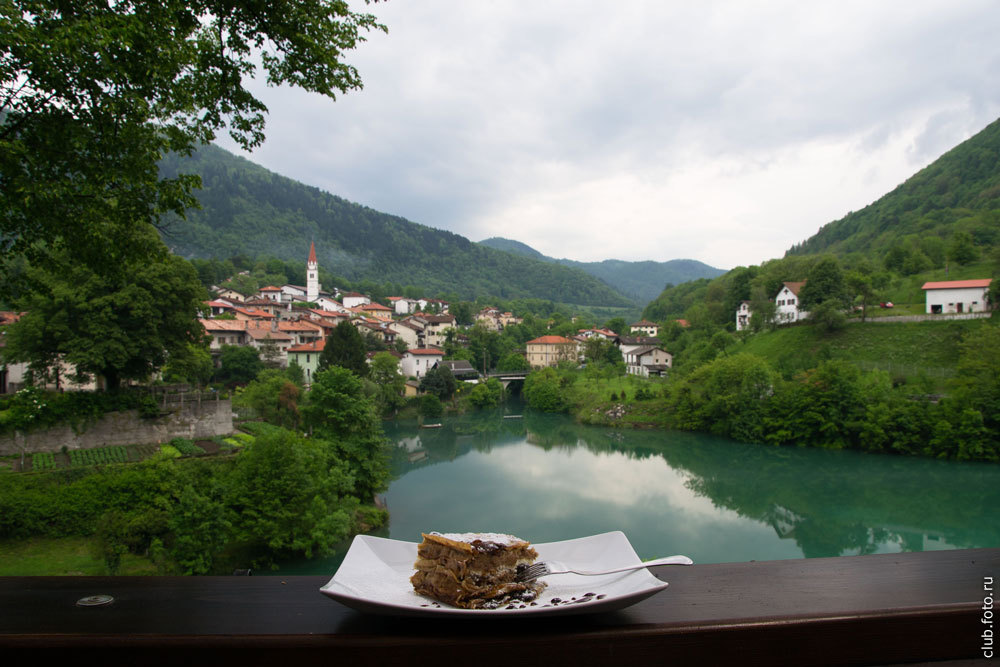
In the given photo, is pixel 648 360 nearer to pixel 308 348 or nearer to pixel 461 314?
pixel 308 348

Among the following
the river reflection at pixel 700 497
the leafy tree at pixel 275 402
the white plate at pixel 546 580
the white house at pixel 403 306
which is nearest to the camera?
the white plate at pixel 546 580

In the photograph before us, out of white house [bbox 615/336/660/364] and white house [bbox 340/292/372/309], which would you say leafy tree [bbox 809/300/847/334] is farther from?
white house [bbox 340/292/372/309]

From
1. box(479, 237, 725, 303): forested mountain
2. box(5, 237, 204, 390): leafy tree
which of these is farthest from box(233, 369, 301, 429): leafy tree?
box(479, 237, 725, 303): forested mountain

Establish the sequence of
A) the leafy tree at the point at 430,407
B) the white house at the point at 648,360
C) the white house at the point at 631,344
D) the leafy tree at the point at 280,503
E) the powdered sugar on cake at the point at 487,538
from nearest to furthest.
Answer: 1. the powdered sugar on cake at the point at 487,538
2. the leafy tree at the point at 280,503
3. the leafy tree at the point at 430,407
4. the white house at the point at 648,360
5. the white house at the point at 631,344

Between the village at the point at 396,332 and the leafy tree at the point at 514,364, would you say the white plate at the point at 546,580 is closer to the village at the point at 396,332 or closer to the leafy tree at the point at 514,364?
the village at the point at 396,332

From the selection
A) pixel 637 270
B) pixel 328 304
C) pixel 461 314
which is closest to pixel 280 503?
pixel 328 304

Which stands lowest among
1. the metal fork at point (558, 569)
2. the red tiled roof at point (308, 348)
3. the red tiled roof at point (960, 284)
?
the metal fork at point (558, 569)

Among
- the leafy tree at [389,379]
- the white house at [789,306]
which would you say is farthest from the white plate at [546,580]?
the white house at [789,306]
